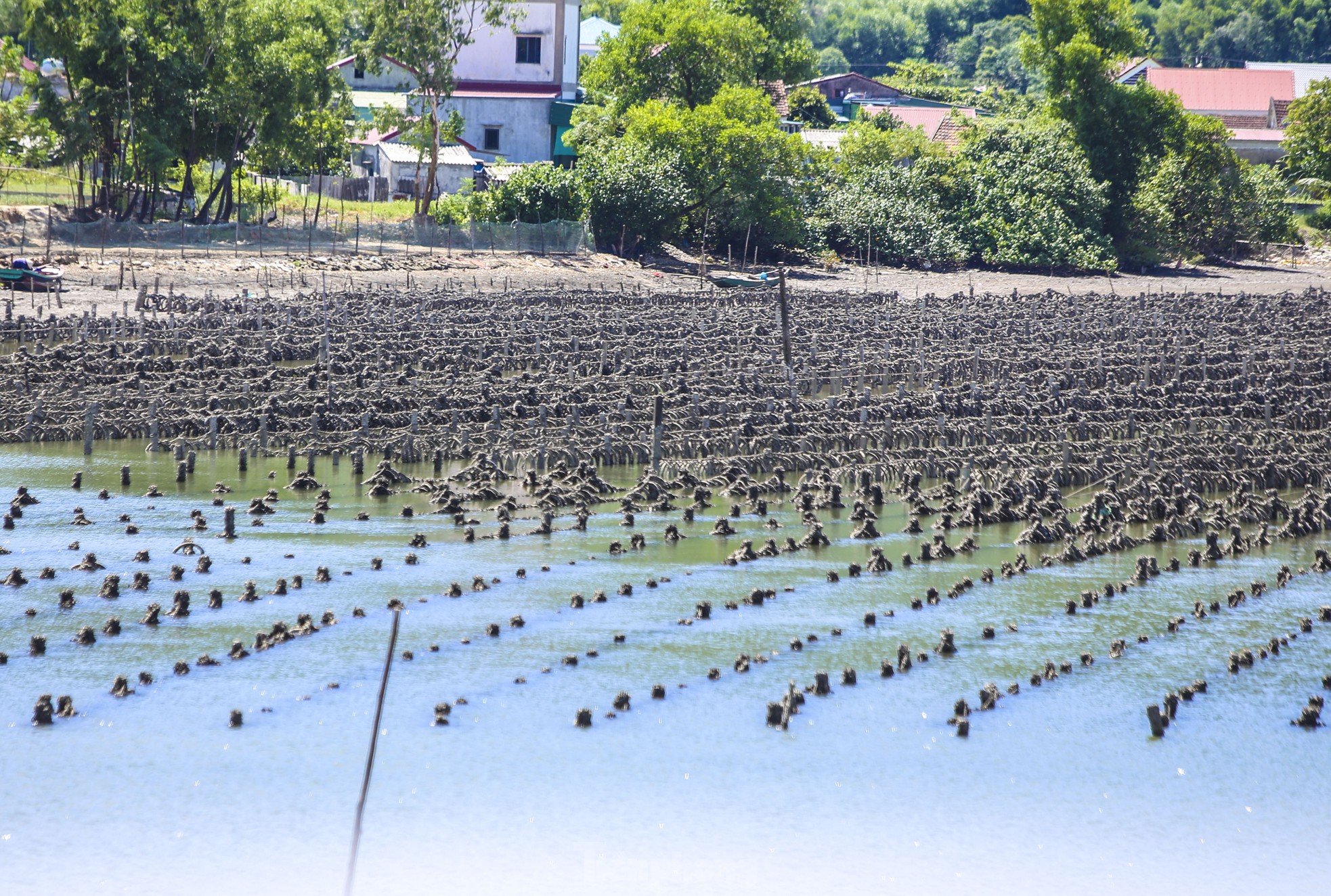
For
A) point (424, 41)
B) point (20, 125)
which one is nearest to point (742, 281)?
point (424, 41)

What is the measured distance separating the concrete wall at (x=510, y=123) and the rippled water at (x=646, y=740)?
63.3 metres

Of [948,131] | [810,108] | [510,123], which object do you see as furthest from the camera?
[810,108]

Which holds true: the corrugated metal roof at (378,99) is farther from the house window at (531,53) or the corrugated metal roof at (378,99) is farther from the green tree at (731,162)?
the green tree at (731,162)

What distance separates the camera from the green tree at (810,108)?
106 metres

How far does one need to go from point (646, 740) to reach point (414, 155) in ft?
210

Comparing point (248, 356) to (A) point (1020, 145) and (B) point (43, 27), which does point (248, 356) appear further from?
(A) point (1020, 145)

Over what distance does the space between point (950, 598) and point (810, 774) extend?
6825mm

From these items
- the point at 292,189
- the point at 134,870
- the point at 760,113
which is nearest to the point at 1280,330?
the point at 760,113

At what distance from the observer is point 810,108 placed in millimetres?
108188

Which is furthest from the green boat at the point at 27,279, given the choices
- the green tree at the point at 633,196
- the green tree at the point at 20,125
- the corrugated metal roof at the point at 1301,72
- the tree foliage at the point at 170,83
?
the corrugated metal roof at the point at 1301,72

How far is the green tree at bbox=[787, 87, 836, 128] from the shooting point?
106 m

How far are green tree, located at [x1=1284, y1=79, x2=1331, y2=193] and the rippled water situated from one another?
68635 millimetres

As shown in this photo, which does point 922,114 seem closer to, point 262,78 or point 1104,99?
point 1104,99

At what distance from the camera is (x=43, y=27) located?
58.1 m
